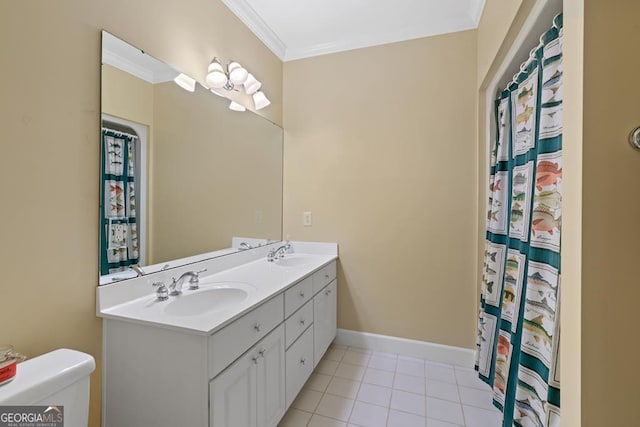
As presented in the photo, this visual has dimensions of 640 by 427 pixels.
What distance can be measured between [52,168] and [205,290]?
2.57 feet

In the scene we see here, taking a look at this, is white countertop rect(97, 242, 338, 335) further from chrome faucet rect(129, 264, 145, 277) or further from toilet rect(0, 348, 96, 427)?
toilet rect(0, 348, 96, 427)

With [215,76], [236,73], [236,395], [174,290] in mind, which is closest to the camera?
[236,395]

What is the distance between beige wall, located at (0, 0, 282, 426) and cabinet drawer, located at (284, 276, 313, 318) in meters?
0.80

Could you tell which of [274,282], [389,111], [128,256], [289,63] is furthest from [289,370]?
[289,63]

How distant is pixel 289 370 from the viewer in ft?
4.92

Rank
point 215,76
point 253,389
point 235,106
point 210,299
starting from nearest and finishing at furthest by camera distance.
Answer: point 253,389 < point 210,299 < point 215,76 < point 235,106

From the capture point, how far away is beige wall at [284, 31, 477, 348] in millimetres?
2049

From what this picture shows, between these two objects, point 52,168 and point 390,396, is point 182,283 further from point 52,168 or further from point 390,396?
point 390,396

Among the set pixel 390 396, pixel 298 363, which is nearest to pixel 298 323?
pixel 298 363

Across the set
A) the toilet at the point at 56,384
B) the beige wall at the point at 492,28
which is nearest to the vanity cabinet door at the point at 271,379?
the toilet at the point at 56,384

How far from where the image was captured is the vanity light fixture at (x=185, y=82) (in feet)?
4.86

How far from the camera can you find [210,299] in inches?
55.8

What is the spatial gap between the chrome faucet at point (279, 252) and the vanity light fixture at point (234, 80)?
1091 millimetres

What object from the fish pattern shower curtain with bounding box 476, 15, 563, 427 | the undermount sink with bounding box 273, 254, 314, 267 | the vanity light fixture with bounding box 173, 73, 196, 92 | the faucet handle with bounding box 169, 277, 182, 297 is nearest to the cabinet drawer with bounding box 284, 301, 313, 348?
the undermount sink with bounding box 273, 254, 314, 267
